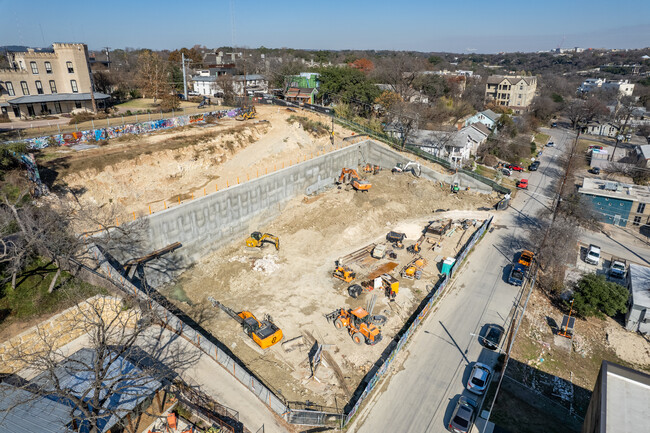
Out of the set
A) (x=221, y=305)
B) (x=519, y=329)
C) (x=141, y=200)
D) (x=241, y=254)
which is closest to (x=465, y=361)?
(x=519, y=329)

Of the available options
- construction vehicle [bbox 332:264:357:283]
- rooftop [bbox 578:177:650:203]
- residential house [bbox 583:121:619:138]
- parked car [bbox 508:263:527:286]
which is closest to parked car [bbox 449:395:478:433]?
construction vehicle [bbox 332:264:357:283]

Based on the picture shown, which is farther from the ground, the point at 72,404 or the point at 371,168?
the point at 371,168

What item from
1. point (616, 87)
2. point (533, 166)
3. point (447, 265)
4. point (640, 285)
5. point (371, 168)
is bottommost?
point (447, 265)

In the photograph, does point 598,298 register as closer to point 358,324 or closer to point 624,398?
point 624,398

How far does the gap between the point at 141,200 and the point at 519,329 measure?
33439 mm

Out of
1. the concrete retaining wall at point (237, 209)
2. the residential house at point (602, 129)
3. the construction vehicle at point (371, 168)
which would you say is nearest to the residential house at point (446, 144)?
the concrete retaining wall at point (237, 209)

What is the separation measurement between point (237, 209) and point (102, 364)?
23741mm

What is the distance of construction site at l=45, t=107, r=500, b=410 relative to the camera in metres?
24.5

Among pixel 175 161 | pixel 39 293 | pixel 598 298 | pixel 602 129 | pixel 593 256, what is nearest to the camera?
pixel 39 293

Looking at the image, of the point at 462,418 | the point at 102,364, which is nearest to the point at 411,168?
the point at 462,418

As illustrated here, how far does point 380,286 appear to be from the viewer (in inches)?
1201

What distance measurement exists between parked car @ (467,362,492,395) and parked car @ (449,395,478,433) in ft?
4.38

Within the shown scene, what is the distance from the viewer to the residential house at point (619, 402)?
14578 millimetres

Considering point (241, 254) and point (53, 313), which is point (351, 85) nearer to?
point (241, 254)
